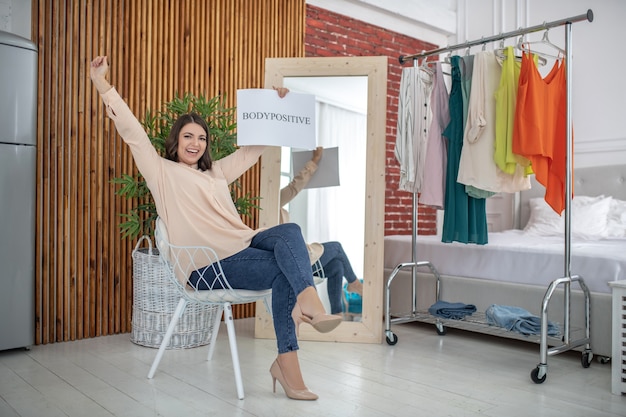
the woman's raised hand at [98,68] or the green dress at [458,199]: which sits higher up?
the woman's raised hand at [98,68]

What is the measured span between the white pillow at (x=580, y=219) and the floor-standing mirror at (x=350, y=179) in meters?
1.64

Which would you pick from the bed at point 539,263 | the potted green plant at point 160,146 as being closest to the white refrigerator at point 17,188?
the potted green plant at point 160,146

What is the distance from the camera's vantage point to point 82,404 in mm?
2166

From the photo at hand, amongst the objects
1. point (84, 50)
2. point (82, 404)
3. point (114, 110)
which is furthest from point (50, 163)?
point (82, 404)

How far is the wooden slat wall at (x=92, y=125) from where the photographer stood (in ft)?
10.4

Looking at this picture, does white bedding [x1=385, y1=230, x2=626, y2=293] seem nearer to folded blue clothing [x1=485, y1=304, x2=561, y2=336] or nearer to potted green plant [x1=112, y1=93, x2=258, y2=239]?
folded blue clothing [x1=485, y1=304, x2=561, y2=336]

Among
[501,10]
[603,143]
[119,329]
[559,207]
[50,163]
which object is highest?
[501,10]

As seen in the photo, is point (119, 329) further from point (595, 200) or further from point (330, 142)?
point (595, 200)

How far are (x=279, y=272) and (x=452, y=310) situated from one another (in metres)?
1.28

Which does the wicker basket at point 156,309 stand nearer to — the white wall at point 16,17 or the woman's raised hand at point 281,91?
the woman's raised hand at point 281,91

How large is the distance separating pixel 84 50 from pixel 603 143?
A: 3.84 meters

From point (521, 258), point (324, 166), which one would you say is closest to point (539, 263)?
point (521, 258)

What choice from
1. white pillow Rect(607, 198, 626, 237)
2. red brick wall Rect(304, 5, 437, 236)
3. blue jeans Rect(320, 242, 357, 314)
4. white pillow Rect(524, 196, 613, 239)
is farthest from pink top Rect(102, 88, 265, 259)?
white pillow Rect(607, 198, 626, 237)

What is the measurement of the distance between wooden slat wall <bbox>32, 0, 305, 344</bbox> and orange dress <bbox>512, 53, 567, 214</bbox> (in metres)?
2.03
